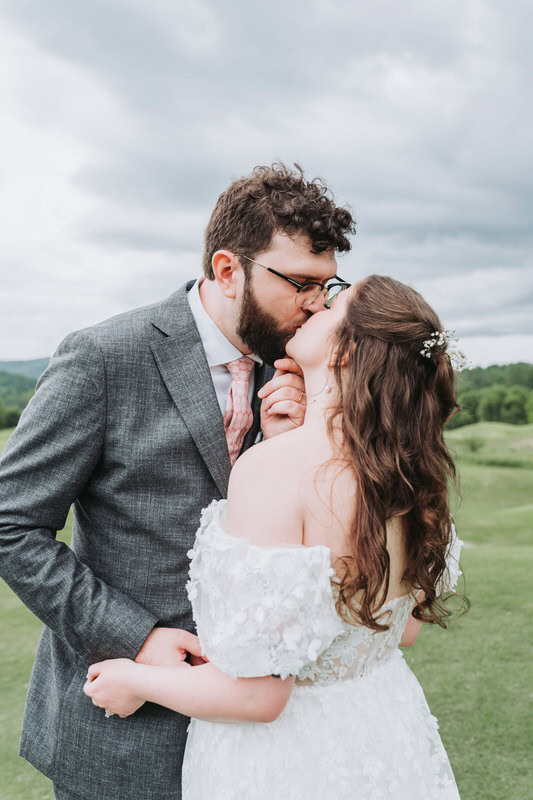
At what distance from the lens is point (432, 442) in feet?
5.72

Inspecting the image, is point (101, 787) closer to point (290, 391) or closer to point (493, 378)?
point (290, 391)

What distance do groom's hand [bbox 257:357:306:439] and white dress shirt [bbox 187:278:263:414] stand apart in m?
0.27

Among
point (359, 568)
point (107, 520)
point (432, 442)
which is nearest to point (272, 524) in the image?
point (359, 568)

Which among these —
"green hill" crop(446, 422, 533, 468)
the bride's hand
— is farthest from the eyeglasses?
"green hill" crop(446, 422, 533, 468)

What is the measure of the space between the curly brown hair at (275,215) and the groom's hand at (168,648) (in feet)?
3.83

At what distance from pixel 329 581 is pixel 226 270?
1.16 meters

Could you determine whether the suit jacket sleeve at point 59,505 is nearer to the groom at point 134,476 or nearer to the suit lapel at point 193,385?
the groom at point 134,476

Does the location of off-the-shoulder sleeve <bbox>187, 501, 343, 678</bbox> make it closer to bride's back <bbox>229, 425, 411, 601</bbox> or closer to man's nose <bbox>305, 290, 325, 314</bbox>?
bride's back <bbox>229, 425, 411, 601</bbox>

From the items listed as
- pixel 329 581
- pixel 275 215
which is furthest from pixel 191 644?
pixel 275 215

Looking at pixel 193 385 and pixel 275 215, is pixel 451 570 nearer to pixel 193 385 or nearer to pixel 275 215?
pixel 193 385

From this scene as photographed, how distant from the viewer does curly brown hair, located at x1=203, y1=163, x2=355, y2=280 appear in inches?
88.1

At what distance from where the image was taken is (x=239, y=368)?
2.28 metres

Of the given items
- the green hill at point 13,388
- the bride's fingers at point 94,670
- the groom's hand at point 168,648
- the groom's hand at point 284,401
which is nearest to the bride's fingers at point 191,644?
the groom's hand at point 168,648

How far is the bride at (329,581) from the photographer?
1.54 metres
